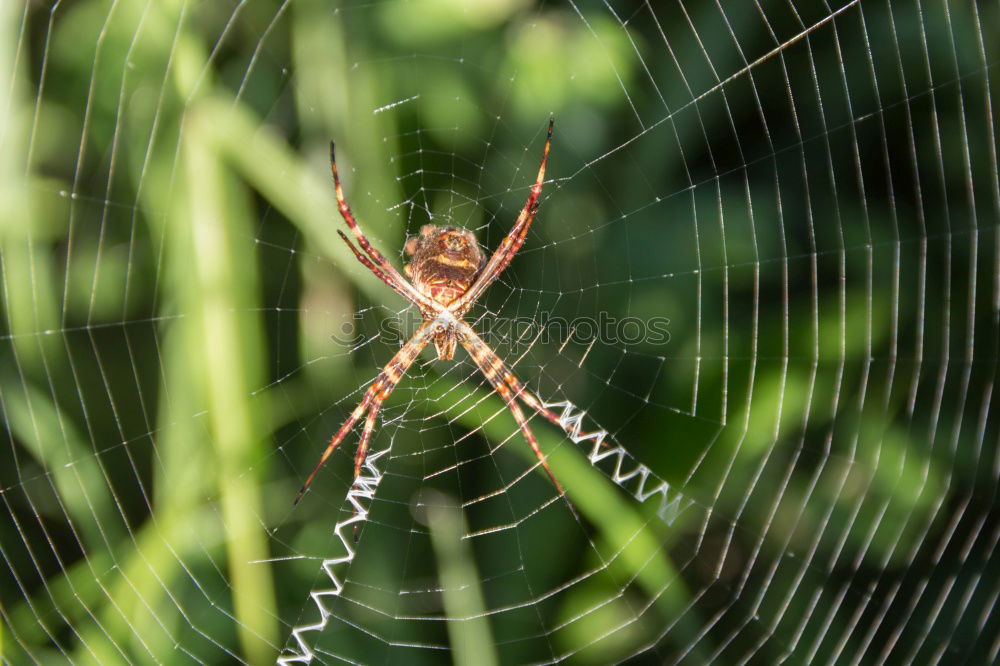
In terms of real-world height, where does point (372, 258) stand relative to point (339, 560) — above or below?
above

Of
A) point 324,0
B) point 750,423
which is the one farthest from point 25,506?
point 750,423

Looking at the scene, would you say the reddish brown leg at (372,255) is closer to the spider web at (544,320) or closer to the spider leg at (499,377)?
the spider web at (544,320)

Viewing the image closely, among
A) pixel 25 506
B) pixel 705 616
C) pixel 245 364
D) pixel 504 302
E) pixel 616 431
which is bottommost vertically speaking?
pixel 705 616

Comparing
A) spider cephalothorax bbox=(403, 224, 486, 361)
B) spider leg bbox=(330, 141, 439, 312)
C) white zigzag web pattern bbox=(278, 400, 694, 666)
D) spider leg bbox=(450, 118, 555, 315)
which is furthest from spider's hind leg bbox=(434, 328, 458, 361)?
white zigzag web pattern bbox=(278, 400, 694, 666)

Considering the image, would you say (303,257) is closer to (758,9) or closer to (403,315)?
(403,315)

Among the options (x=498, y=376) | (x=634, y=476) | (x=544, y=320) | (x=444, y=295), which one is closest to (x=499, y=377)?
(x=498, y=376)

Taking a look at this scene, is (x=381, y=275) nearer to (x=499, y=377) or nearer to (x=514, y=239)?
(x=514, y=239)

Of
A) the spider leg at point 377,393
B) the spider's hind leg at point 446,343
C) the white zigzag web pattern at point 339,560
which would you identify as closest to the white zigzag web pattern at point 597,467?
the white zigzag web pattern at point 339,560
